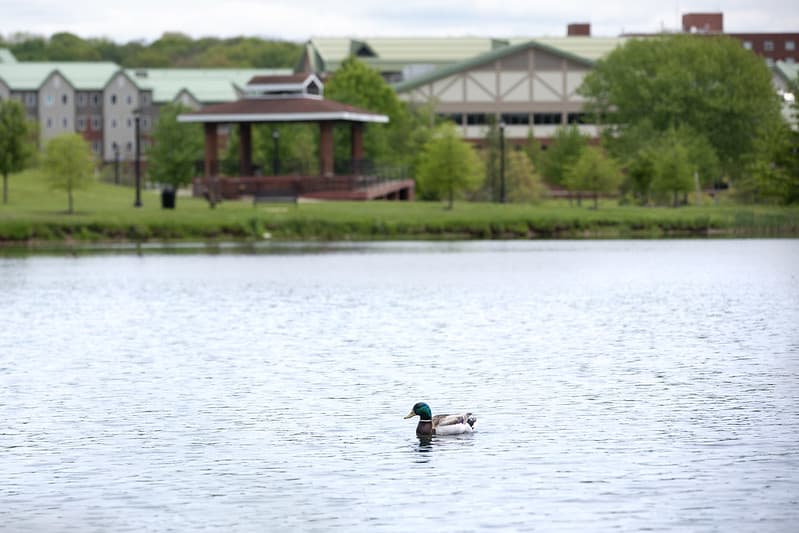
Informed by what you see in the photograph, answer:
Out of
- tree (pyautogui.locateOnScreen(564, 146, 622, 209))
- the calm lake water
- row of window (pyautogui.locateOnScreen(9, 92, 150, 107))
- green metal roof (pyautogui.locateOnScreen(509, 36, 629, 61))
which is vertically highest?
green metal roof (pyautogui.locateOnScreen(509, 36, 629, 61))

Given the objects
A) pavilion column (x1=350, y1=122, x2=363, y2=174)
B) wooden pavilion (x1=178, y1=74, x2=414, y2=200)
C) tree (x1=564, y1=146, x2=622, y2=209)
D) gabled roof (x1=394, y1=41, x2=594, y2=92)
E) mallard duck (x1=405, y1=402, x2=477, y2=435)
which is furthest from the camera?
gabled roof (x1=394, y1=41, x2=594, y2=92)

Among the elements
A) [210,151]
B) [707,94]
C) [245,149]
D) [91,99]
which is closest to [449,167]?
[245,149]

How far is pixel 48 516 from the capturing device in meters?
18.9

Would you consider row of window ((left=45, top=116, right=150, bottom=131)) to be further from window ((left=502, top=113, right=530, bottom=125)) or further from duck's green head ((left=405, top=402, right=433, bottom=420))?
duck's green head ((left=405, top=402, right=433, bottom=420))

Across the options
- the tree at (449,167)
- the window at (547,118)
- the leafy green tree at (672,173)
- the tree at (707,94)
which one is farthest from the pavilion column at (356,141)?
the window at (547,118)

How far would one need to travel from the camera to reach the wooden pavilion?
97.9 meters

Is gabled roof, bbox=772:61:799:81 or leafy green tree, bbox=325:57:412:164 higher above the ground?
gabled roof, bbox=772:61:799:81

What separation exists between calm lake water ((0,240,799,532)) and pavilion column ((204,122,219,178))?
4681 cm

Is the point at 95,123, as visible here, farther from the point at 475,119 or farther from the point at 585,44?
the point at 585,44

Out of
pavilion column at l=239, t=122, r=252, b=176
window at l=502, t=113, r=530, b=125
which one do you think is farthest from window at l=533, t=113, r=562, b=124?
pavilion column at l=239, t=122, r=252, b=176

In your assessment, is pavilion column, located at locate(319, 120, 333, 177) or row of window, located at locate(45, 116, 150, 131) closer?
pavilion column, located at locate(319, 120, 333, 177)

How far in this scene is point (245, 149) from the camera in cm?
10431

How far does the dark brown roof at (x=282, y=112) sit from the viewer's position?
323ft

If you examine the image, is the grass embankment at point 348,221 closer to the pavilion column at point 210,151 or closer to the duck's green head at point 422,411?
the pavilion column at point 210,151
